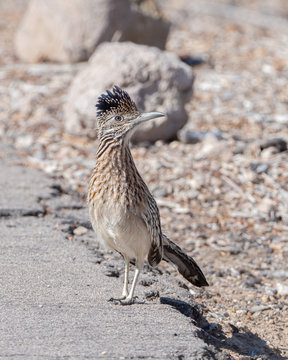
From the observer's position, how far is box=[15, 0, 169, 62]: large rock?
499 inches

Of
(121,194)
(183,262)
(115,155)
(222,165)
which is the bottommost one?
(222,165)

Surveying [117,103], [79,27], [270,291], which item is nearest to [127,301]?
[117,103]

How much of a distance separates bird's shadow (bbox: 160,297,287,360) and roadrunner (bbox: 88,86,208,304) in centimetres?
49

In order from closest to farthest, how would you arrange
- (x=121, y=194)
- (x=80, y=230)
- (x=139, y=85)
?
(x=121, y=194) → (x=80, y=230) → (x=139, y=85)

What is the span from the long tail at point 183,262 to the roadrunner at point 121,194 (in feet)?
1.17

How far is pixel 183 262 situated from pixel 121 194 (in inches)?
38.4

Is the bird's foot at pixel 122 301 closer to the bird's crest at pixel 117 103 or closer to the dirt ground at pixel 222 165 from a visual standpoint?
the dirt ground at pixel 222 165

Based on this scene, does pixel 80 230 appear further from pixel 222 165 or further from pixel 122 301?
pixel 222 165

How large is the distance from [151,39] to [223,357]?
9633mm

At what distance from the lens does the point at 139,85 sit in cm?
971

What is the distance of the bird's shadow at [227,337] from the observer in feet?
17.5

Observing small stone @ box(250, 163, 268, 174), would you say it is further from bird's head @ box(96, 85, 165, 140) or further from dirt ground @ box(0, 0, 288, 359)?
bird's head @ box(96, 85, 165, 140)

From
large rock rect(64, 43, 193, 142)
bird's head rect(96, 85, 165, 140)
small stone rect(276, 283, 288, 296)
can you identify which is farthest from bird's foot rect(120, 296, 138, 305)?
large rock rect(64, 43, 193, 142)

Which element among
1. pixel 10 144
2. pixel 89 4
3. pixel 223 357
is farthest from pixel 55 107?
pixel 223 357
